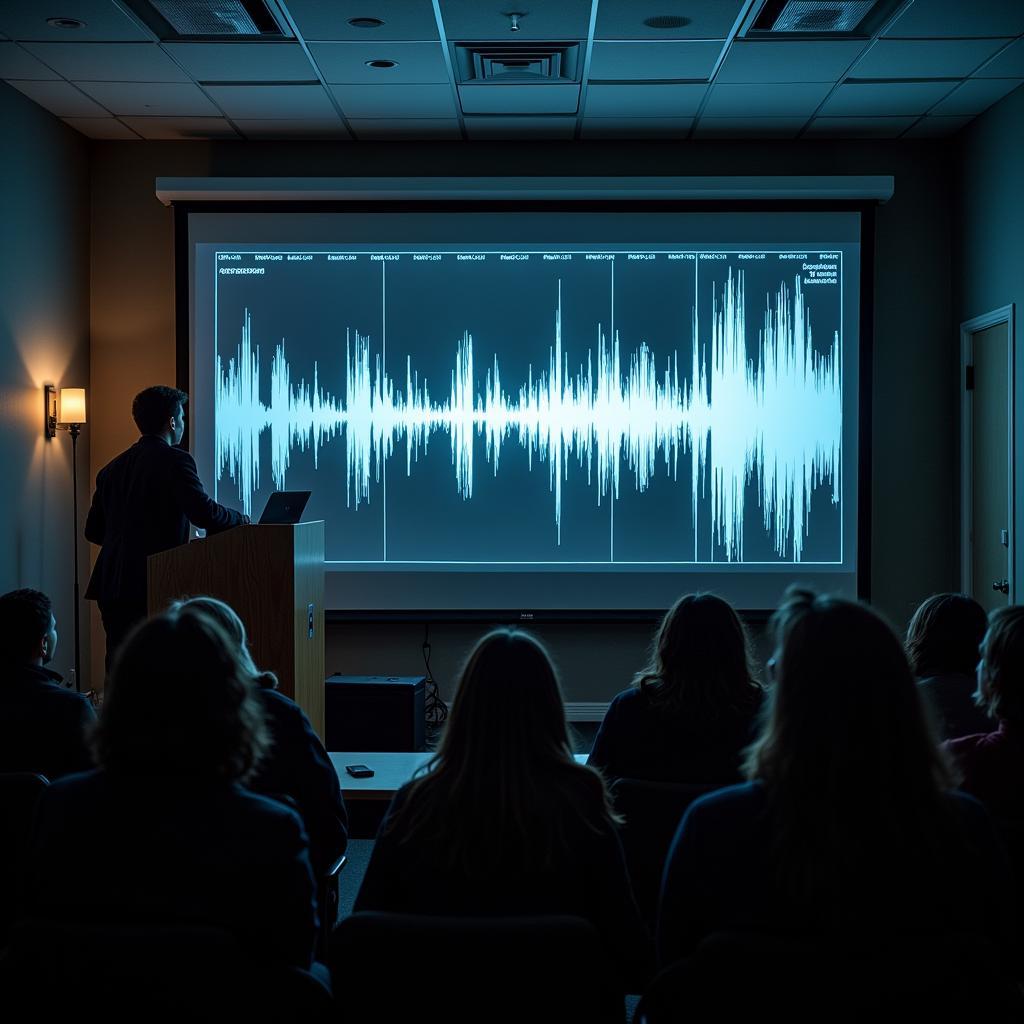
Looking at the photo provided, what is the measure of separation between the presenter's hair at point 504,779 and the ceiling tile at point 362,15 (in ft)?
10.7

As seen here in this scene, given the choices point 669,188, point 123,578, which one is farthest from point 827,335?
point 123,578

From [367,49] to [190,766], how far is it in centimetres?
378

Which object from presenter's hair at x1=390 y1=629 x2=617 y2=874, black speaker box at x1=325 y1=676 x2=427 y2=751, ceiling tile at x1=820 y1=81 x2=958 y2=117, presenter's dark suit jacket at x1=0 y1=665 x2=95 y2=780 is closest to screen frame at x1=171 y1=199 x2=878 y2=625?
ceiling tile at x1=820 y1=81 x2=958 y2=117

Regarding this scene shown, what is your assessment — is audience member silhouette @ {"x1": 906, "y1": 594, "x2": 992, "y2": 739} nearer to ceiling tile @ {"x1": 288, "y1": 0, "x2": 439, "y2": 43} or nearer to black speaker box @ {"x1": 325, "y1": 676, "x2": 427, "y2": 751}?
black speaker box @ {"x1": 325, "y1": 676, "x2": 427, "y2": 751}

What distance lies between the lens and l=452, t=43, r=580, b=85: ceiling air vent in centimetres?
431

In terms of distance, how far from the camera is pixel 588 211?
5254 millimetres

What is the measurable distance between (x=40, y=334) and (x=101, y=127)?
119 cm

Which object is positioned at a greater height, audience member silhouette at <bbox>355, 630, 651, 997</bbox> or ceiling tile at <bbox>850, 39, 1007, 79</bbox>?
ceiling tile at <bbox>850, 39, 1007, 79</bbox>

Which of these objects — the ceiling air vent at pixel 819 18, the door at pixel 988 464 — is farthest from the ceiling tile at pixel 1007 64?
the door at pixel 988 464

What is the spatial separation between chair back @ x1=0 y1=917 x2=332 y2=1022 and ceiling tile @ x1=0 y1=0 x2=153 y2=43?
149 inches

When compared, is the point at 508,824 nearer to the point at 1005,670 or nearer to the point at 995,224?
the point at 1005,670

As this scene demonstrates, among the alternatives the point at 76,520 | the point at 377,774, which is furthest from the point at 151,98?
the point at 377,774

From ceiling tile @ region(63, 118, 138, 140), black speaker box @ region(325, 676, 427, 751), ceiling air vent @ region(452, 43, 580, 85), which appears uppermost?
ceiling tile @ region(63, 118, 138, 140)

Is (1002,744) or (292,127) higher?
(292,127)
